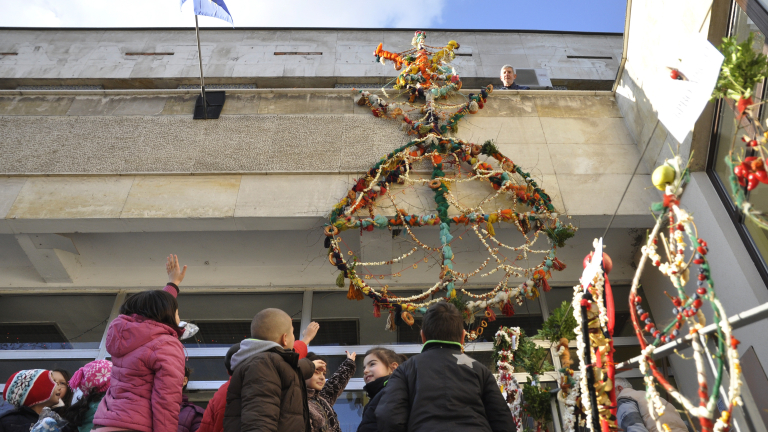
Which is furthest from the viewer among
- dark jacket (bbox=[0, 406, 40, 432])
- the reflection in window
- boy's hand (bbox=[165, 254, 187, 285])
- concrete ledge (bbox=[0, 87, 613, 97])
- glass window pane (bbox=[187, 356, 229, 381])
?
concrete ledge (bbox=[0, 87, 613, 97])

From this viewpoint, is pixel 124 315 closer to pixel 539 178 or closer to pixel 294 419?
pixel 294 419

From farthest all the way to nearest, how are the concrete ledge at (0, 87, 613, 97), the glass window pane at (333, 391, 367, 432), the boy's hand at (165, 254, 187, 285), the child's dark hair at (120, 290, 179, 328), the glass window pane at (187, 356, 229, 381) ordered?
the concrete ledge at (0, 87, 613, 97) < the glass window pane at (187, 356, 229, 381) < the glass window pane at (333, 391, 367, 432) < the boy's hand at (165, 254, 187, 285) < the child's dark hair at (120, 290, 179, 328)

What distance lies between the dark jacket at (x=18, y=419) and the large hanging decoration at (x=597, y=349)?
10.1 ft

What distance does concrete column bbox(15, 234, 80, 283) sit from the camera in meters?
4.90

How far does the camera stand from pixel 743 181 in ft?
6.66

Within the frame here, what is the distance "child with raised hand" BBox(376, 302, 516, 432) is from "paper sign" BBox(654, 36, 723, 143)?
4.37 feet

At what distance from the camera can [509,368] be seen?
404 cm

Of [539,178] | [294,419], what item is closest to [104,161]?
[294,419]

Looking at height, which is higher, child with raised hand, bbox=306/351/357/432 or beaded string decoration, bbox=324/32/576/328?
beaded string decoration, bbox=324/32/576/328

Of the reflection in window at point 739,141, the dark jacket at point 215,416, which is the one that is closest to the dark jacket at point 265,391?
the dark jacket at point 215,416

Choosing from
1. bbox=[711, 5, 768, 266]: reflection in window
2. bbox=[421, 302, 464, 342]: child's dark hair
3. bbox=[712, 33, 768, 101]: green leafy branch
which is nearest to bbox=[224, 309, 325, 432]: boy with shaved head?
bbox=[421, 302, 464, 342]: child's dark hair

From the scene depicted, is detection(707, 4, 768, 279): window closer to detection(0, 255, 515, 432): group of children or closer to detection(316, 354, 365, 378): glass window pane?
detection(0, 255, 515, 432): group of children

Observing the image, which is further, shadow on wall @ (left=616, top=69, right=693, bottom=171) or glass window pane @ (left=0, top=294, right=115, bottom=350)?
glass window pane @ (left=0, top=294, right=115, bottom=350)

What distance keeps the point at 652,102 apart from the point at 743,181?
3.12m
